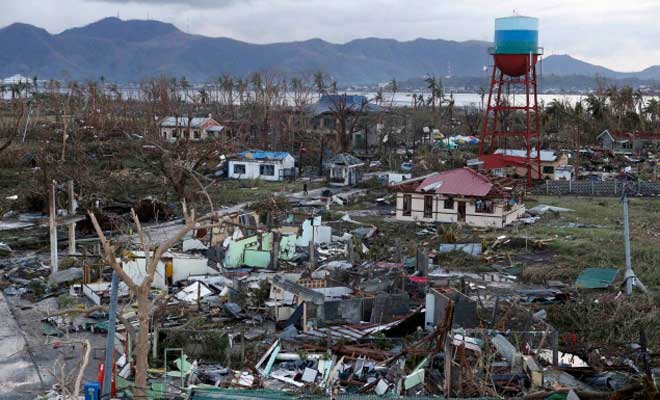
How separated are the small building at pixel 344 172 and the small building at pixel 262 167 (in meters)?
3.02

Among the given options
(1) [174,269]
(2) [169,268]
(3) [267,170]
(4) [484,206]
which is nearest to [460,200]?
(4) [484,206]

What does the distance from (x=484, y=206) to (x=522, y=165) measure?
36.9 feet

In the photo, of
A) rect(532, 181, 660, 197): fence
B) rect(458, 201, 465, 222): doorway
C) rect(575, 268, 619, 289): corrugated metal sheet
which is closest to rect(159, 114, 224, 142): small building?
rect(532, 181, 660, 197): fence

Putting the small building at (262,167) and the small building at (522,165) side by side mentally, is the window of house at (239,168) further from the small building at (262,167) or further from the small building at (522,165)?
the small building at (522,165)

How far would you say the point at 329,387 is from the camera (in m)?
13.2

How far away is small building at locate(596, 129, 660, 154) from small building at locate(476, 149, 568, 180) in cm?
950

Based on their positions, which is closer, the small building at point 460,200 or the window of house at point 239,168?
the small building at point 460,200

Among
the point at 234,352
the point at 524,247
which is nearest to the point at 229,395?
the point at 234,352

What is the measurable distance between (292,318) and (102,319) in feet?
13.5

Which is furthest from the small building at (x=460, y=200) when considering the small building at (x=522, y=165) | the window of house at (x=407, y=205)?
the small building at (x=522, y=165)

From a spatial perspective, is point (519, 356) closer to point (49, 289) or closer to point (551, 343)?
point (551, 343)

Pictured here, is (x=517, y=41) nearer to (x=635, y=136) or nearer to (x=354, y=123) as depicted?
(x=354, y=123)

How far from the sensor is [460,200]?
29500 mm

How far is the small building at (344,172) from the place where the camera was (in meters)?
39.9
